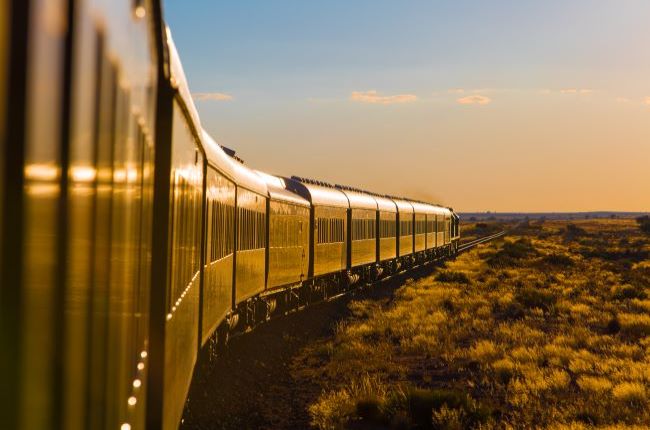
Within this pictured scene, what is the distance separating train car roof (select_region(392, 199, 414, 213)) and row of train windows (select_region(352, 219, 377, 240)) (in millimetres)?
6717

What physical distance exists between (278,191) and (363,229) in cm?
1233

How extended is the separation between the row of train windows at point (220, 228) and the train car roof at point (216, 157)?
1.49 feet

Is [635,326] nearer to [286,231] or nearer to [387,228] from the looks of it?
[286,231]

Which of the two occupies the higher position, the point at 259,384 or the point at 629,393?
the point at 259,384

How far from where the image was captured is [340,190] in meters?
30.6

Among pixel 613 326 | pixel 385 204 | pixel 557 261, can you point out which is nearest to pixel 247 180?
pixel 613 326

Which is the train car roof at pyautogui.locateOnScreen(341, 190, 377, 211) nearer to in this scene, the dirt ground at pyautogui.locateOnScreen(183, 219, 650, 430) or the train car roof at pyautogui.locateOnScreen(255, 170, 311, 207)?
the dirt ground at pyautogui.locateOnScreen(183, 219, 650, 430)

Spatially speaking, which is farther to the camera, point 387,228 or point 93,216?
point 387,228

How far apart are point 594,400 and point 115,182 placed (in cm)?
1260

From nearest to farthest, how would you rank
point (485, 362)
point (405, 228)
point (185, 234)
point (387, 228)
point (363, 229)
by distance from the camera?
point (185, 234) < point (485, 362) < point (363, 229) < point (387, 228) < point (405, 228)

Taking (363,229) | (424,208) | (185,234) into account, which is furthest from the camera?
(424,208)

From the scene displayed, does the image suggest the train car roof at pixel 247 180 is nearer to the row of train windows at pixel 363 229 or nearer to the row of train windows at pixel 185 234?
the row of train windows at pixel 185 234

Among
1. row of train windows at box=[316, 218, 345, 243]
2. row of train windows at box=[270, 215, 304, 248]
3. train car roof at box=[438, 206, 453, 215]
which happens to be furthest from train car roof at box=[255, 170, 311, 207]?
train car roof at box=[438, 206, 453, 215]

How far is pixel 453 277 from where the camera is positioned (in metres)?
41.9
